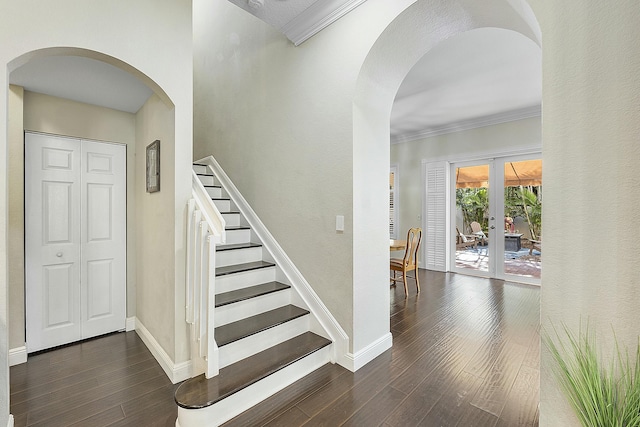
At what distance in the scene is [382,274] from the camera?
2.58 meters

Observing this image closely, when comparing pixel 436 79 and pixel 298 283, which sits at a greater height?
pixel 436 79

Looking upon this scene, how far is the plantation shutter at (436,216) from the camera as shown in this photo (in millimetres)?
5727

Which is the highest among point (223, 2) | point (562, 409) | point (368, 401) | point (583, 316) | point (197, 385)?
point (223, 2)

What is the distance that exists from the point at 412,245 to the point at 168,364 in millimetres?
3445

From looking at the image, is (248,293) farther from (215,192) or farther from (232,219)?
(215,192)

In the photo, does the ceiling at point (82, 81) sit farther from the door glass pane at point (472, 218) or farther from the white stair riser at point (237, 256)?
the door glass pane at point (472, 218)

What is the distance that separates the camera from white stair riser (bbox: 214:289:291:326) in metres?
2.21

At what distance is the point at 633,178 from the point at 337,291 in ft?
6.10

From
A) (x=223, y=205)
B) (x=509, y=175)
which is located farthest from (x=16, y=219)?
(x=509, y=175)

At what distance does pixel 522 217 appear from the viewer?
4.97m

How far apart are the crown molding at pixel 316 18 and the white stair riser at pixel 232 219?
1.94 metres

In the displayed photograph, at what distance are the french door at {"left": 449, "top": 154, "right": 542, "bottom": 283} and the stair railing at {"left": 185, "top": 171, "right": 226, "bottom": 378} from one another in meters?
5.17

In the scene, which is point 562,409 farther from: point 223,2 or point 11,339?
point 223,2

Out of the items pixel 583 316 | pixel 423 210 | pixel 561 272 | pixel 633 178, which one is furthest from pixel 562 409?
pixel 423 210
